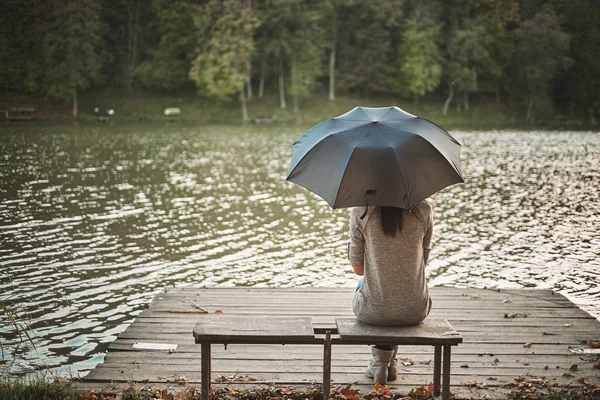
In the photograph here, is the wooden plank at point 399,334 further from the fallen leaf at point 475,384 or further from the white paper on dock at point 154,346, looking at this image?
the white paper on dock at point 154,346

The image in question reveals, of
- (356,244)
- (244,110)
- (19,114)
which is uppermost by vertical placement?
(244,110)

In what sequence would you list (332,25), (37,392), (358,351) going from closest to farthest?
(37,392), (358,351), (332,25)

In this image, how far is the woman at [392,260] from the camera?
4.29 metres

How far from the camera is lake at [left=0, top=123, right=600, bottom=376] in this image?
842 cm

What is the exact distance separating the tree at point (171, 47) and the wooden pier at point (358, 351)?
155 feet

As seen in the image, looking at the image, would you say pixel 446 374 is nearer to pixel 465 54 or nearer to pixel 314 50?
pixel 314 50

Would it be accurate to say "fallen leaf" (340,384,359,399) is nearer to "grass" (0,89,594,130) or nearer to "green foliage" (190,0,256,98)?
"grass" (0,89,594,130)

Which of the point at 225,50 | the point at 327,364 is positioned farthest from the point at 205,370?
the point at 225,50

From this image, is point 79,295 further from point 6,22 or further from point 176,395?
point 6,22

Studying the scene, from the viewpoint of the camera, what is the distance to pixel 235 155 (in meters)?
26.8

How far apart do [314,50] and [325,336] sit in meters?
49.6

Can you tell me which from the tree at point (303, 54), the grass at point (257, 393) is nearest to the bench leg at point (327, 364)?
the grass at point (257, 393)

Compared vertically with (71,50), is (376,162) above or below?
below

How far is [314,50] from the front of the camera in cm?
5209
